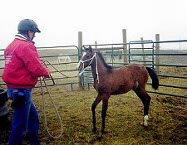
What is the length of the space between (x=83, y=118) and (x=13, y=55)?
2.87 meters

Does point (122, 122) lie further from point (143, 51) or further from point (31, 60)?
point (143, 51)

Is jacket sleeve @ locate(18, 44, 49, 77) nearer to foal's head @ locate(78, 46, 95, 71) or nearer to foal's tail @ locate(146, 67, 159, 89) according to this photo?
foal's head @ locate(78, 46, 95, 71)

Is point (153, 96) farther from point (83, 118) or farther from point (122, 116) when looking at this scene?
point (83, 118)

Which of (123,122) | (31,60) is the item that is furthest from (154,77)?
(31,60)

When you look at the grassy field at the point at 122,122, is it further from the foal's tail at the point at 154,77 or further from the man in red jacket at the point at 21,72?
the man in red jacket at the point at 21,72

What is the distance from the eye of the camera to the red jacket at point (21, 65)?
10.7 feet

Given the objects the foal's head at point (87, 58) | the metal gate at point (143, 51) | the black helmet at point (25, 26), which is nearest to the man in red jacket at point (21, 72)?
the black helmet at point (25, 26)

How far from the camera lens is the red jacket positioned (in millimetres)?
3256

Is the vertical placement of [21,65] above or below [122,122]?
above

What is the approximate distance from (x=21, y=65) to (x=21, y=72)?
95 mm

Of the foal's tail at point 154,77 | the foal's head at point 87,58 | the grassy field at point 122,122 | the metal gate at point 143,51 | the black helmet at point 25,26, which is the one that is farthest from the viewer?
the metal gate at point 143,51

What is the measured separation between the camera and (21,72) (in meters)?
3.33

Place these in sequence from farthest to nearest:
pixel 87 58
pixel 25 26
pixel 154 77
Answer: pixel 154 77 < pixel 87 58 < pixel 25 26

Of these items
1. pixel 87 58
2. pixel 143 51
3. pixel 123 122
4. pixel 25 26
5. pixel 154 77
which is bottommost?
pixel 123 122
